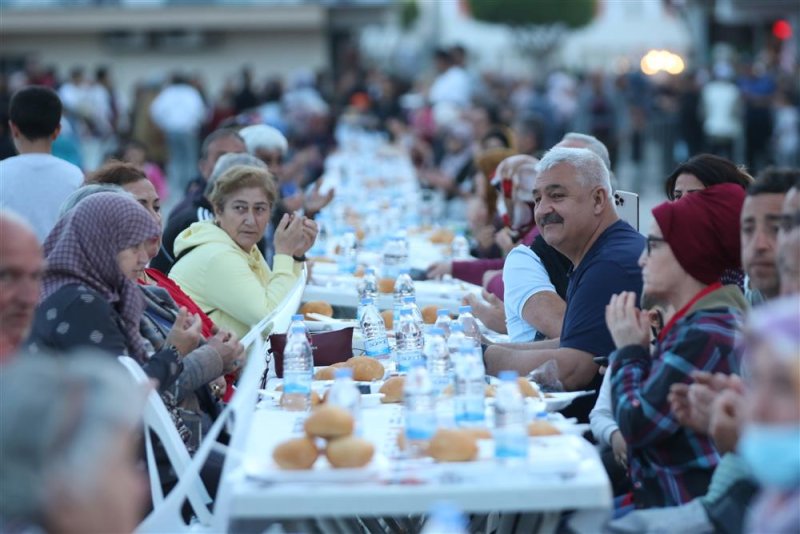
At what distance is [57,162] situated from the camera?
7.07 m

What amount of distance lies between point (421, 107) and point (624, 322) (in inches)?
743

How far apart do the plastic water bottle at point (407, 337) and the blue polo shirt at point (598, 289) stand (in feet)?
1.87

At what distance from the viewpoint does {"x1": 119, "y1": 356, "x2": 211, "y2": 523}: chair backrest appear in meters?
4.05

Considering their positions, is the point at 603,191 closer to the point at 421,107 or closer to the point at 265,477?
the point at 265,477

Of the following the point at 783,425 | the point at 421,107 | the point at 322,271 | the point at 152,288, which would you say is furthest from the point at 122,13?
the point at 783,425

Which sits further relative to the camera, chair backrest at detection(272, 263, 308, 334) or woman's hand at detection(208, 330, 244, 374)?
chair backrest at detection(272, 263, 308, 334)

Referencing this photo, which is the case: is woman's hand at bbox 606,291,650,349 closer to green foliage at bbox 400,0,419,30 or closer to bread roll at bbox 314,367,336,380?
bread roll at bbox 314,367,336,380

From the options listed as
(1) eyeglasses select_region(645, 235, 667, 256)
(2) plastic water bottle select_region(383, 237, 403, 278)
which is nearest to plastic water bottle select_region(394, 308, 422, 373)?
(1) eyeglasses select_region(645, 235, 667, 256)

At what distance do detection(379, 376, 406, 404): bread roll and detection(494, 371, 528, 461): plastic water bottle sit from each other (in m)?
0.63

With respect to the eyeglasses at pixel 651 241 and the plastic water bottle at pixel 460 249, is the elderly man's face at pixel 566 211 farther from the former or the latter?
the plastic water bottle at pixel 460 249

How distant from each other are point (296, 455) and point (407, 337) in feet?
6.21

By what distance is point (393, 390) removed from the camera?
14.5ft

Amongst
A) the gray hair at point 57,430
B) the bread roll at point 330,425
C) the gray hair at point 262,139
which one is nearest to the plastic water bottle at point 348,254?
the gray hair at point 262,139

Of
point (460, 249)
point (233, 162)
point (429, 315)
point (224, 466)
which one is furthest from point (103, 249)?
point (460, 249)
